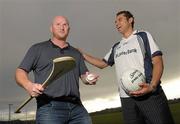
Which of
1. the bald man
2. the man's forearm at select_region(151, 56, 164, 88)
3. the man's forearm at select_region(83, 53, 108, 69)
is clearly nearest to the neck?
the bald man

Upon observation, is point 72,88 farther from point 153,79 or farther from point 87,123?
point 153,79

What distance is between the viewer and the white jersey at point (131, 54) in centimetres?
766

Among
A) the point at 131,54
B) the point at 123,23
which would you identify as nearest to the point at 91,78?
the point at 131,54

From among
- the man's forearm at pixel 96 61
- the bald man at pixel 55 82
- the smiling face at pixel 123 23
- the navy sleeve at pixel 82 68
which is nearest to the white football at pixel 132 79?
the smiling face at pixel 123 23

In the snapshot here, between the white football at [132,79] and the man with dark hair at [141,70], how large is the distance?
0.29ft

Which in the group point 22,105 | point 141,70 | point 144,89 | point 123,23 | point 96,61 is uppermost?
point 123,23

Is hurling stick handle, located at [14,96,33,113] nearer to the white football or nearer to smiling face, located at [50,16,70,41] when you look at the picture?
smiling face, located at [50,16,70,41]

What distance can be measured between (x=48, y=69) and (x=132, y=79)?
1.73m

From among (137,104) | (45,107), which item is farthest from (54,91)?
(137,104)

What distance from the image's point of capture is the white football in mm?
7484

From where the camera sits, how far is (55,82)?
20.6 ft

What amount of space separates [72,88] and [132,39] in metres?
2.04

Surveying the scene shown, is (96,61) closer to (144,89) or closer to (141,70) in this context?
(141,70)

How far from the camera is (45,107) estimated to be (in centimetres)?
619
